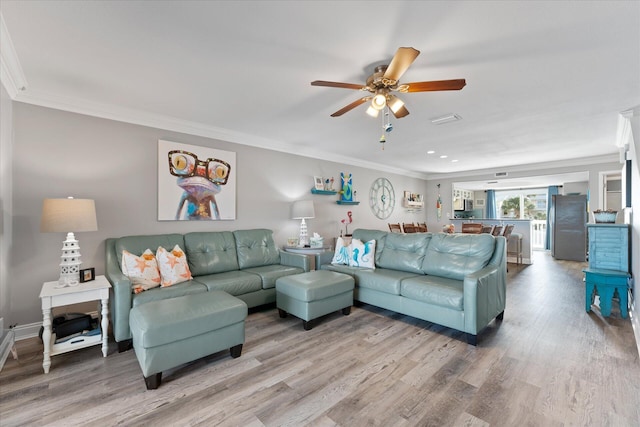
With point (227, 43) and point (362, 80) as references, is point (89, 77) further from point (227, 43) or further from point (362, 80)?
point (362, 80)

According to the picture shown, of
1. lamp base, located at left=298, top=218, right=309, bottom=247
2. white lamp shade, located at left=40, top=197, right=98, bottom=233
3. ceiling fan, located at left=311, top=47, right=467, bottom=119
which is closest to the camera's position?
ceiling fan, located at left=311, top=47, right=467, bottom=119

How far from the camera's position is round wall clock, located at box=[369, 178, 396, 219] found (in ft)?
21.5

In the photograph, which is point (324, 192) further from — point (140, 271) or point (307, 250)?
point (140, 271)

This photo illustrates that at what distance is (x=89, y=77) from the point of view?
96.4 inches

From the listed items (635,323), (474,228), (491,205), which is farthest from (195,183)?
(491,205)

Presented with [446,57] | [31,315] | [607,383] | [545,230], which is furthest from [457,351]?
[545,230]

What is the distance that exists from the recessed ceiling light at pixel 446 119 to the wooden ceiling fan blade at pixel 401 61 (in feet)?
5.48

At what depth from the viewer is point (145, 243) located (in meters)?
3.04

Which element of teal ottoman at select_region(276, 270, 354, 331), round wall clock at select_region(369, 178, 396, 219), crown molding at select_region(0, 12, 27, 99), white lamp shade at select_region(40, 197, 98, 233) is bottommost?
teal ottoman at select_region(276, 270, 354, 331)

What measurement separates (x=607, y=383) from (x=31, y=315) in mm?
4838

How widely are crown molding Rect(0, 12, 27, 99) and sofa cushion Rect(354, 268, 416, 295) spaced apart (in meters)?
3.57

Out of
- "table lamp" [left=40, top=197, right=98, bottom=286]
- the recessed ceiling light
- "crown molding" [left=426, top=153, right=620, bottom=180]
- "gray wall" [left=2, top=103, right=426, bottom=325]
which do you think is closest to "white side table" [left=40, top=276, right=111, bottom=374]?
"table lamp" [left=40, top=197, right=98, bottom=286]

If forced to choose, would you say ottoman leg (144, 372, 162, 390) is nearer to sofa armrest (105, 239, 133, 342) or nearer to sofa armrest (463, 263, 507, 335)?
sofa armrest (105, 239, 133, 342)

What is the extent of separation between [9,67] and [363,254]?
378 centimetres
